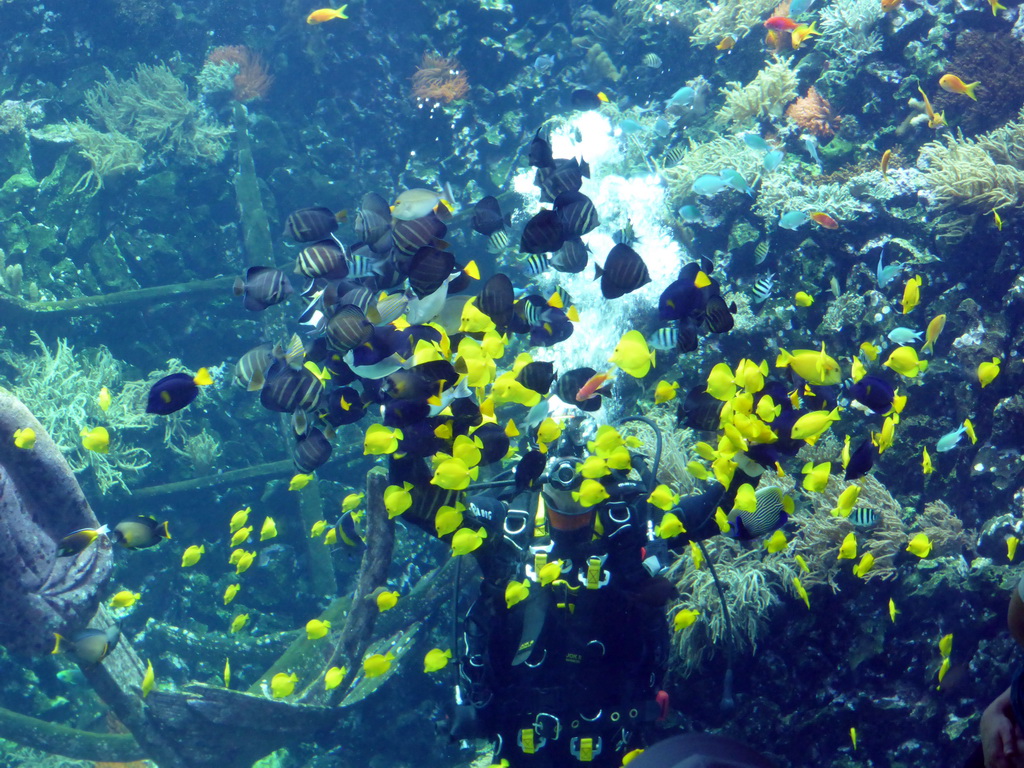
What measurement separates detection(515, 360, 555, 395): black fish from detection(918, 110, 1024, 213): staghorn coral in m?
5.20

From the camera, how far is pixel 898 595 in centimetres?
415

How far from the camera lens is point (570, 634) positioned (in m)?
3.19

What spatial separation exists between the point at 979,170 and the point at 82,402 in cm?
1096

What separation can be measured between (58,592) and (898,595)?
716 centimetres

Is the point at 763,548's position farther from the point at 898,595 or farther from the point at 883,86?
the point at 883,86

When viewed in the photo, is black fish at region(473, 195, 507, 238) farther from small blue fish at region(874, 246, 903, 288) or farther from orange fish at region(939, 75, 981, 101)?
orange fish at region(939, 75, 981, 101)

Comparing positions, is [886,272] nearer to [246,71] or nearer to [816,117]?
[816,117]

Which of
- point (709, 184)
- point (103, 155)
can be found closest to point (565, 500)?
point (709, 184)

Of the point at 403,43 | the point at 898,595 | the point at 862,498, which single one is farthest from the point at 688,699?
the point at 403,43

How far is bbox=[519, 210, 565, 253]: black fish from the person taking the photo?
3490mm

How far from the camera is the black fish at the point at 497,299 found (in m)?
3.59

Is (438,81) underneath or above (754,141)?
above

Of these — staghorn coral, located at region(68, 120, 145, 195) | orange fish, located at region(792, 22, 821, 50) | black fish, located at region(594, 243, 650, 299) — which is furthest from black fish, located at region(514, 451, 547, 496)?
staghorn coral, located at region(68, 120, 145, 195)

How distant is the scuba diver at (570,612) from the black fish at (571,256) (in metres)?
1.50
